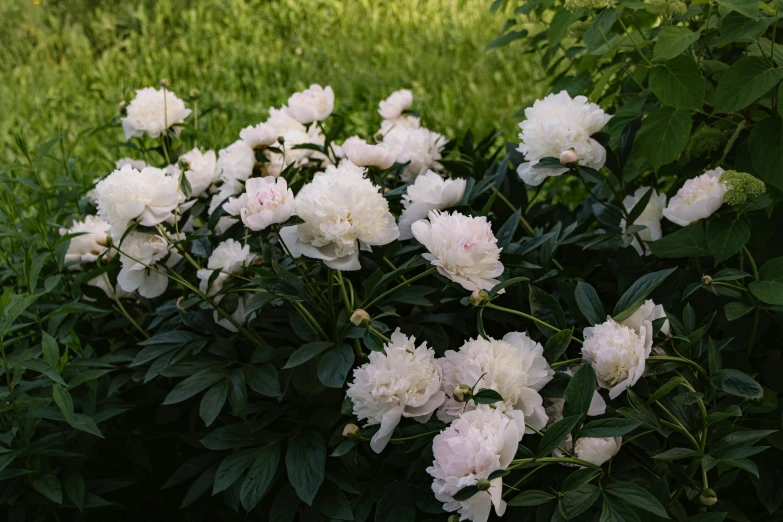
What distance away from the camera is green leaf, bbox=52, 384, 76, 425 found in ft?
4.29

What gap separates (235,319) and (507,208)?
0.69 m

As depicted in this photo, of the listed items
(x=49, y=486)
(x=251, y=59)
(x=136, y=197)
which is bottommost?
(x=251, y=59)

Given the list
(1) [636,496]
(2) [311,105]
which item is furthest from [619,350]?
(2) [311,105]

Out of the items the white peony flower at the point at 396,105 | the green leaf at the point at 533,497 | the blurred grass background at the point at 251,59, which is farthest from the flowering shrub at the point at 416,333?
the blurred grass background at the point at 251,59

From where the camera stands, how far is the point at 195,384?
1396 millimetres

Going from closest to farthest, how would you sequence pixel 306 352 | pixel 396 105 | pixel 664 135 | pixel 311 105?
1. pixel 306 352
2. pixel 664 135
3. pixel 311 105
4. pixel 396 105

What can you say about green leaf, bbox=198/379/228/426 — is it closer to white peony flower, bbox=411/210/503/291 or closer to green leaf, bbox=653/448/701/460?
white peony flower, bbox=411/210/503/291

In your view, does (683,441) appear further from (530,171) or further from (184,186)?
(184,186)

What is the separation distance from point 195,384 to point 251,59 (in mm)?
3467

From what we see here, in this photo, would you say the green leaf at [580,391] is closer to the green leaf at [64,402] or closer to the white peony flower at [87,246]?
the green leaf at [64,402]

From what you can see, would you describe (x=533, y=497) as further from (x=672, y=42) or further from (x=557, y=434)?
(x=672, y=42)

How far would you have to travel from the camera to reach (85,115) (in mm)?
4102

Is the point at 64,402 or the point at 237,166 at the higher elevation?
the point at 237,166

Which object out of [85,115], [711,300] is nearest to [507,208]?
[711,300]
